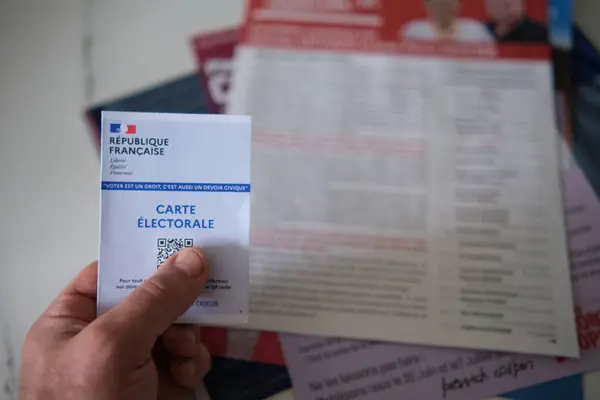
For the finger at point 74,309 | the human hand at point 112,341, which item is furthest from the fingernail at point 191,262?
the finger at point 74,309

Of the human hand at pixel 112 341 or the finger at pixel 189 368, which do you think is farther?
the finger at pixel 189 368

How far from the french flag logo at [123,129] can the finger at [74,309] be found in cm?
13

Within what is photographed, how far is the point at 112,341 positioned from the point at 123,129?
0.46 ft

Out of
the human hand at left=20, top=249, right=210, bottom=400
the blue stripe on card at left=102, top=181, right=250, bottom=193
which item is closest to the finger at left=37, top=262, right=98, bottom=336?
the human hand at left=20, top=249, right=210, bottom=400

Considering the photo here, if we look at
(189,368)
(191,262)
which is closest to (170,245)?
(191,262)

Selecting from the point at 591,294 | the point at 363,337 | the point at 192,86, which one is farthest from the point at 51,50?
the point at 591,294

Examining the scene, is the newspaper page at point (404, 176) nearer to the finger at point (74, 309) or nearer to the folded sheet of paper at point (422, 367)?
the folded sheet of paper at point (422, 367)

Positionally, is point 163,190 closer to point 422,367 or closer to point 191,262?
point 191,262

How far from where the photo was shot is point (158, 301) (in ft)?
1.16

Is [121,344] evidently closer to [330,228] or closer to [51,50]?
[330,228]

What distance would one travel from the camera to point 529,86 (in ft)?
1.75

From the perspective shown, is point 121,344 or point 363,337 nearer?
point 121,344

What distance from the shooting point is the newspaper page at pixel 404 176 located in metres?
0.49

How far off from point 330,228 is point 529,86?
0.24 m
